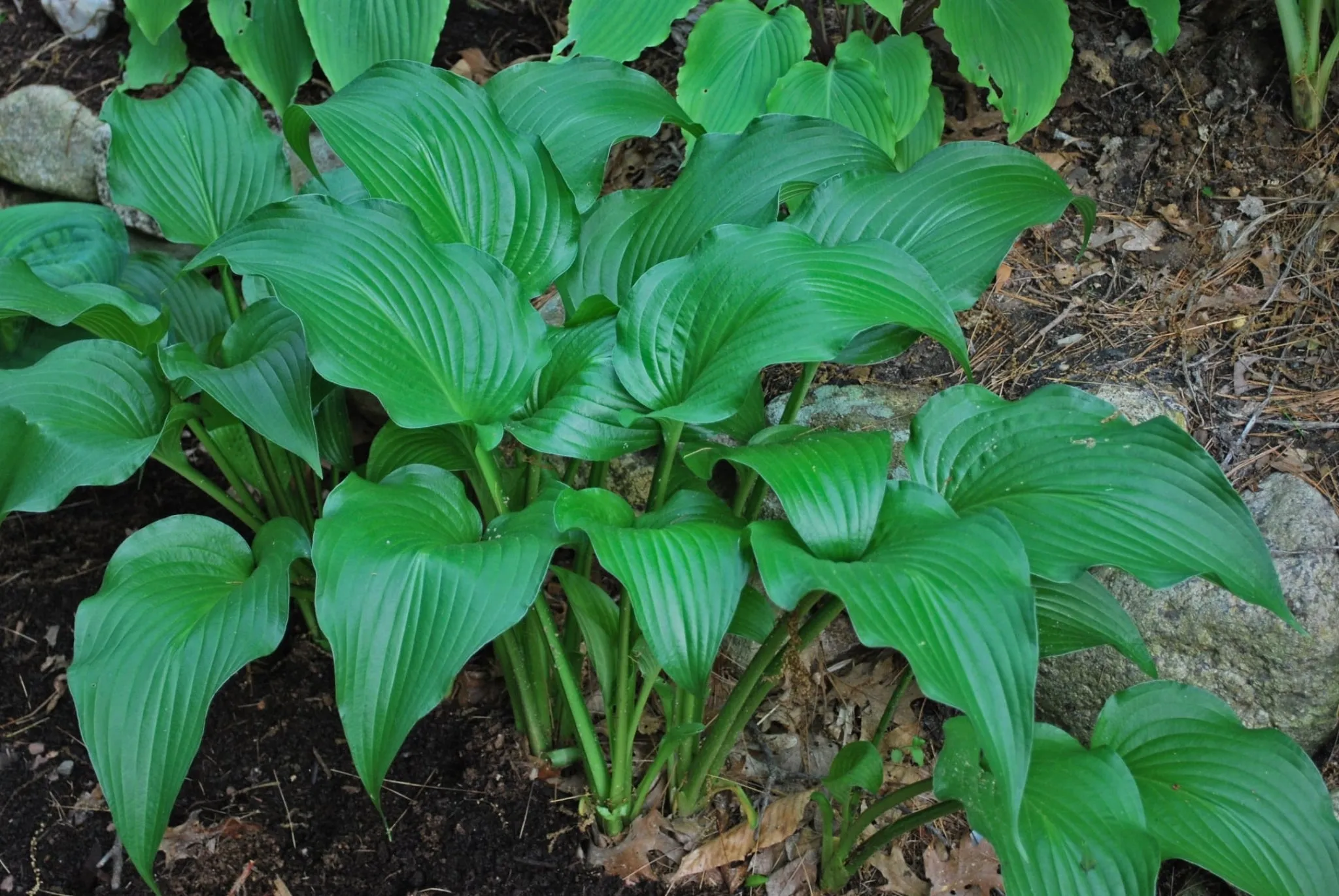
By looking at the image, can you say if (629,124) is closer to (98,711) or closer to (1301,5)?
(98,711)

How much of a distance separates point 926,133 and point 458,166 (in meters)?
1.23

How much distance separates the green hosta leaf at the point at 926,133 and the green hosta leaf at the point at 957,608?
1401 mm

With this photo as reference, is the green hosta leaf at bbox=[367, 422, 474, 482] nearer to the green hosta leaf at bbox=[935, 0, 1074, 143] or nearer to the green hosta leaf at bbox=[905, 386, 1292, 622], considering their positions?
the green hosta leaf at bbox=[905, 386, 1292, 622]

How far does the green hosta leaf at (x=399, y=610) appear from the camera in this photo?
46.0 inches

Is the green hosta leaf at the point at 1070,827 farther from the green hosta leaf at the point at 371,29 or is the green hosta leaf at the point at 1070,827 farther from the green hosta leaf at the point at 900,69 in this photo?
the green hosta leaf at the point at 371,29

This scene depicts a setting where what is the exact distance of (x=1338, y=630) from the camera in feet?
5.48

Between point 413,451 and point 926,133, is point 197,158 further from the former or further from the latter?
point 926,133

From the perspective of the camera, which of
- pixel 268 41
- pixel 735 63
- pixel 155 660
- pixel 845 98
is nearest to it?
pixel 155 660

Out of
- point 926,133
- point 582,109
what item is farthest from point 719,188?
point 926,133

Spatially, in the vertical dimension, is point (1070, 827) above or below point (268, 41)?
below

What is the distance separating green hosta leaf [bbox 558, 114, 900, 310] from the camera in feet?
5.34

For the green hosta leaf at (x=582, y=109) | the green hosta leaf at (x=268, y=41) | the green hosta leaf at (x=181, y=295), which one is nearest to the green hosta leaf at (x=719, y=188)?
the green hosta leaf at (x=582, y=109)

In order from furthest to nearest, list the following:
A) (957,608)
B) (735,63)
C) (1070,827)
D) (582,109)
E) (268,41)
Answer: (268,41) → (735,63) → (582,109) → (1070,827) → (957,608)

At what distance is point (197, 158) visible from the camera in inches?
78.2
